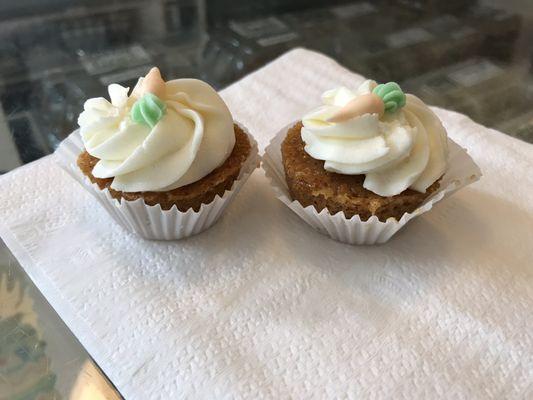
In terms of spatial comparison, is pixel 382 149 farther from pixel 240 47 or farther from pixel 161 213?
pixel 240 47

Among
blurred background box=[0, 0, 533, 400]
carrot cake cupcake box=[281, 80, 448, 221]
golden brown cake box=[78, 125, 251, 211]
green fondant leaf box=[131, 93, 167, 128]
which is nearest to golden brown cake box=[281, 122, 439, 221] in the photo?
carrot cake cupcake box=[281, 80, 448, 221]

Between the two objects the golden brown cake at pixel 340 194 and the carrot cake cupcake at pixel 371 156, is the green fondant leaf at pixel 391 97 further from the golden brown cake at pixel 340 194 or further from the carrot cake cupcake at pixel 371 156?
the golden brown cake at pixel 340 194

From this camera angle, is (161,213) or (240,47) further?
(240,47)

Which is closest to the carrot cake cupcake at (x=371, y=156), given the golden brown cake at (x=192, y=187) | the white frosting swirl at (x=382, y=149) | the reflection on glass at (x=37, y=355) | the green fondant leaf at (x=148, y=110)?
the white frosting swirl at (x=382, y=149)

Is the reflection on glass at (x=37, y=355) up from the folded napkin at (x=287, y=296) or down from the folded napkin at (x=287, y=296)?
down

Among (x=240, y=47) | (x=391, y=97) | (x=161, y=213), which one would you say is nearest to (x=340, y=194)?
(x=391, y=97)

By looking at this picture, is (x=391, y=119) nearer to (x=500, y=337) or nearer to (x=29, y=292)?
(x=500, y=337)

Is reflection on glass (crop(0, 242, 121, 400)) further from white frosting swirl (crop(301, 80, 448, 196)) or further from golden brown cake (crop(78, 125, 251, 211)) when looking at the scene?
white frosting swirl (crop(301, 80, 448, 196))
